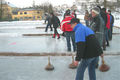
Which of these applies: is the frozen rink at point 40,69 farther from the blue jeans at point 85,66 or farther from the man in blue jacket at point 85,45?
the man in blue jacket at point 85,45

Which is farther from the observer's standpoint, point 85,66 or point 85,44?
point 85,66

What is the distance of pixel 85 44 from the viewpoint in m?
3.11

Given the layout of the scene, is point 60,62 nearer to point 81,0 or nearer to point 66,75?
point 66,75

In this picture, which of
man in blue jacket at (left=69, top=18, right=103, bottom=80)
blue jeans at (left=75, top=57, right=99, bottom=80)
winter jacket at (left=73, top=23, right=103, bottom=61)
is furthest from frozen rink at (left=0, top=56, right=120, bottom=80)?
winter jacket at (left=73, top=23, right=103, bottom=61)

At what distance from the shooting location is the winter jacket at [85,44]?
3037 mm

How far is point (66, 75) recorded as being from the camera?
4.50 metres

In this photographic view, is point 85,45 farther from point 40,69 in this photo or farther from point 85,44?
point 40,69

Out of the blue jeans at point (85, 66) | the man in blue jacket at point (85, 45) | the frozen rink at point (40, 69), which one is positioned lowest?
the frozen rink at point (40, 69)

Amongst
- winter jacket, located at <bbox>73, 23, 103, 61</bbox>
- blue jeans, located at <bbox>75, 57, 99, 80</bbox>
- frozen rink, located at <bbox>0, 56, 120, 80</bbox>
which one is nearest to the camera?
winter jacket, located at <bbox>73, 23, 103, 61</bbox>

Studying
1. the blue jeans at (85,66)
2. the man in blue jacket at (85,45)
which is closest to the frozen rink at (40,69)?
the blue jeans at (85,66)

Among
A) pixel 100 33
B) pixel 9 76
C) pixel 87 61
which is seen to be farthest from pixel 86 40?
pixel 9 76

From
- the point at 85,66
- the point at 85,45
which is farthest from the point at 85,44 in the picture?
the point at 85,66

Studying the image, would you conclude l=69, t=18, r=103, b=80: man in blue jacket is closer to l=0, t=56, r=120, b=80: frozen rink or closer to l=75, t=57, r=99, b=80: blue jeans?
l=75, t=57, r=99, b=80: blue jeans

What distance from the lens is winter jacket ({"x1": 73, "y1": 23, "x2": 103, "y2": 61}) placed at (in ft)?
9.96
